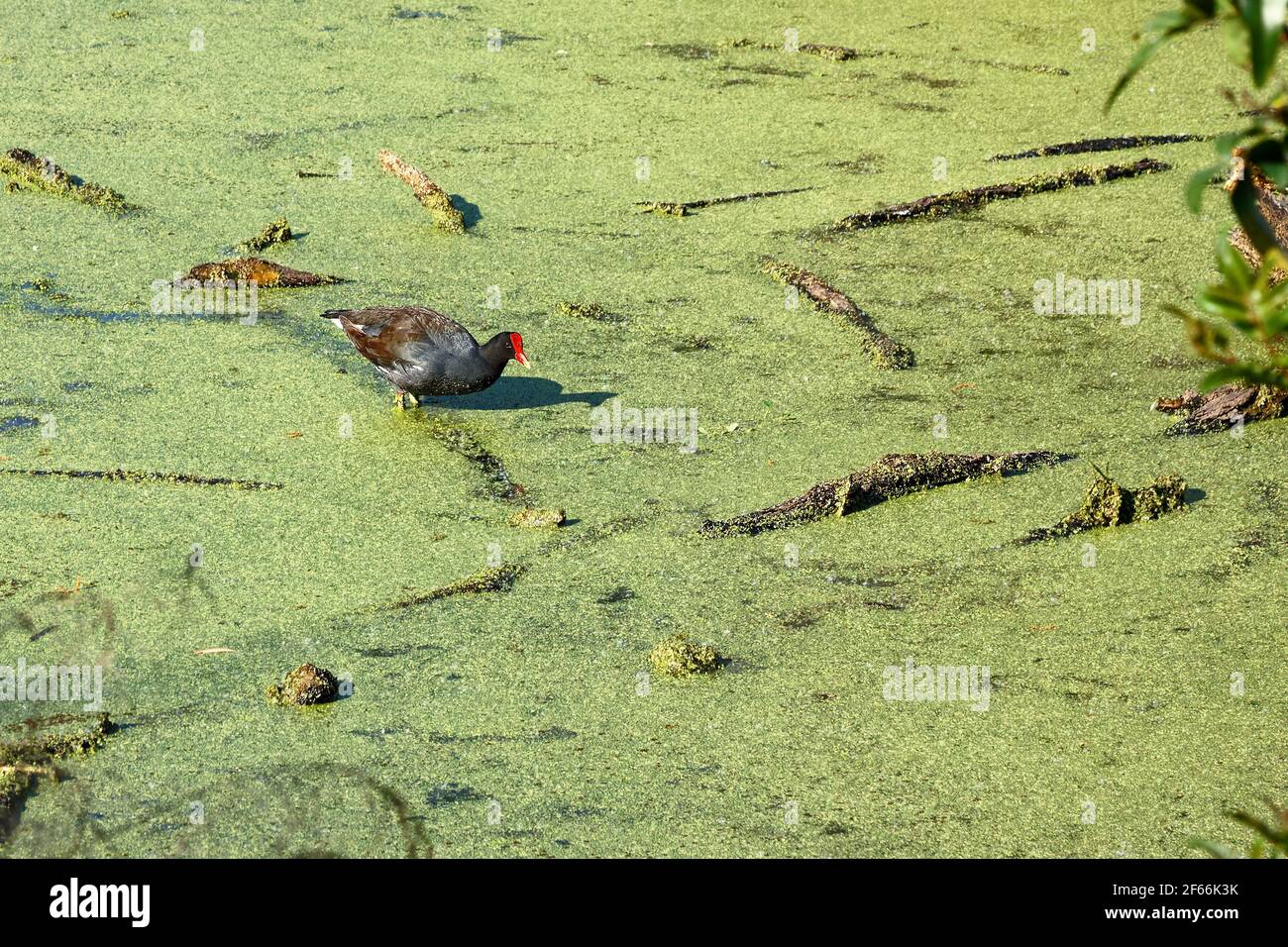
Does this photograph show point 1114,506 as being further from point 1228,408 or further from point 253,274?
point 253,274

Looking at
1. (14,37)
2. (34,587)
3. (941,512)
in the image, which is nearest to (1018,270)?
(941,512)

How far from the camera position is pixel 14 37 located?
475 centimetres

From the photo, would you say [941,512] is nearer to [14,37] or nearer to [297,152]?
[297,152]

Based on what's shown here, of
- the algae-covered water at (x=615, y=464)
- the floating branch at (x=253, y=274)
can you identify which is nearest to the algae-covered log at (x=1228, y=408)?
the algae-covered water at (x=615, y=464)

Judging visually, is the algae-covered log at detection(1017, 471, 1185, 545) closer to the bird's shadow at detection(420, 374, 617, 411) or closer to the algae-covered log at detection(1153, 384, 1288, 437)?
the algae-covered log at detection(1153, 384, 1288, 437)

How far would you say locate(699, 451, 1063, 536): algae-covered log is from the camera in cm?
257

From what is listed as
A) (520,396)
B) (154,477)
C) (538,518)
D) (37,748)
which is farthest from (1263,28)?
(520,396)

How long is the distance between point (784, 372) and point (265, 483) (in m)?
1.10

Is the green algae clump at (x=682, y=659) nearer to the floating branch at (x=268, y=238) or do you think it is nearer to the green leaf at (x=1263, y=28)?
the green leaf at (x=1263, y=28)

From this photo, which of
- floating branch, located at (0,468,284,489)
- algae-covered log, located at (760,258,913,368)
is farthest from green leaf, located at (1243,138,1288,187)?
algae-covered log, located at (760,258,913,368)

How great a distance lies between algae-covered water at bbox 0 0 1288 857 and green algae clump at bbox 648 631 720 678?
3 cm

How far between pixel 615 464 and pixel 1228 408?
47.5 inches

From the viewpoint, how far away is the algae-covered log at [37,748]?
1.85 m

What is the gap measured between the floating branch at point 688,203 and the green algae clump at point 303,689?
1.99m
